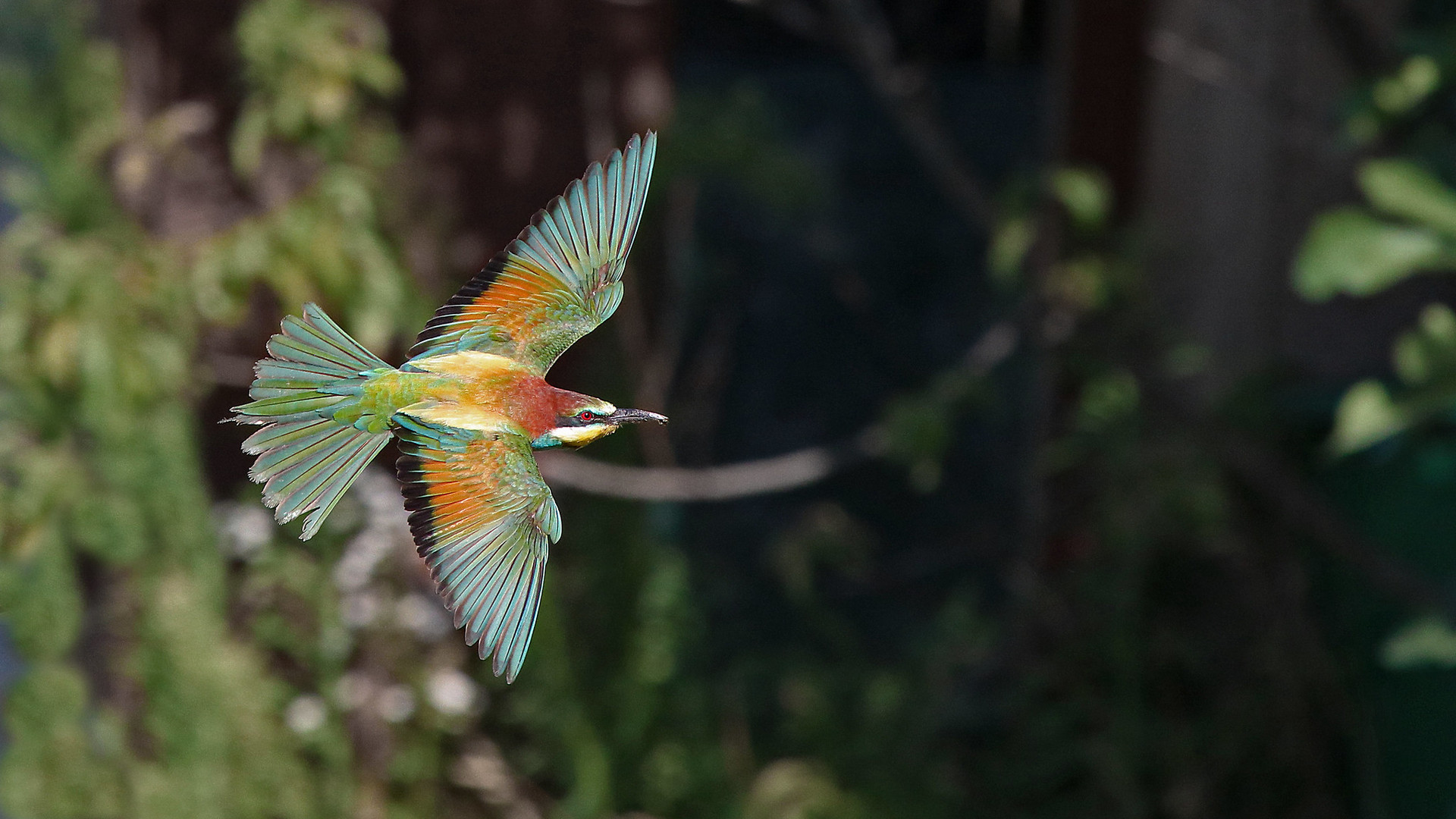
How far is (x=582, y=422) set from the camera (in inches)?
11.8

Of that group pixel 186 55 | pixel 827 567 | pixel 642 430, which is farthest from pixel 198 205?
pixel 827 567

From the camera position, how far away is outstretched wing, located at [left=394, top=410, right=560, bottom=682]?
11.6 inches

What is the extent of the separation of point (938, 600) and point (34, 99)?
1.92 metres

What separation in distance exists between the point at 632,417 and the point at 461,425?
5 cm

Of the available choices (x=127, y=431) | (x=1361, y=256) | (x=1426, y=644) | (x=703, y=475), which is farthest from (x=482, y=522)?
(x=703, y=475)

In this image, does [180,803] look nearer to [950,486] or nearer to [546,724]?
[546,724]

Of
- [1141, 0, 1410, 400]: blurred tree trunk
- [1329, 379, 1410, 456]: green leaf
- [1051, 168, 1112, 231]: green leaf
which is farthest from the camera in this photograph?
[1141, 0, 1410, 400]: blurred tree trunk

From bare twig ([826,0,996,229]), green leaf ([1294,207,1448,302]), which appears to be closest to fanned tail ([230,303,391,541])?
green leaf ([1294,207,1448,302])

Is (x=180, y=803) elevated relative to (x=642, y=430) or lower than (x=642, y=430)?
lower

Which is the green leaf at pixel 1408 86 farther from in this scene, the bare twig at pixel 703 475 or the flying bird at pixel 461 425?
the flying bird at pixel 461 425

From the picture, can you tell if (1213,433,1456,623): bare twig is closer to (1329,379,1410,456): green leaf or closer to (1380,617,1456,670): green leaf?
(1380,617,1456,670): green leaf

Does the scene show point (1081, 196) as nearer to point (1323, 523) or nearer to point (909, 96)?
point (909, 96)

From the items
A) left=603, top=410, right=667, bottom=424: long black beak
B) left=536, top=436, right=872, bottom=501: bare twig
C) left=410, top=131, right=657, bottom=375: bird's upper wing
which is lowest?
left=603, top=410, right=667, bottom=424: long black beak

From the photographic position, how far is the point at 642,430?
2496 mm
